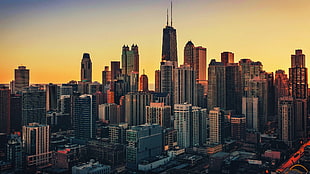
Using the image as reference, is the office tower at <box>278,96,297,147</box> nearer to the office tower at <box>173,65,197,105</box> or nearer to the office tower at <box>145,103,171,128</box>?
the office tower at <box>145,103,171,128</box>

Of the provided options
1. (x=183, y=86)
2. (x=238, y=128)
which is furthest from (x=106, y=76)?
(x=238, y=128)

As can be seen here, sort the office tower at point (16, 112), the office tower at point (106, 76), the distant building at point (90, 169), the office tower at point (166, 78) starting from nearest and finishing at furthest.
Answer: the distant building at point (90, 169), the office tower at point (16, 112), the office tower at point (166, 78), the office tower at point (106, 76)

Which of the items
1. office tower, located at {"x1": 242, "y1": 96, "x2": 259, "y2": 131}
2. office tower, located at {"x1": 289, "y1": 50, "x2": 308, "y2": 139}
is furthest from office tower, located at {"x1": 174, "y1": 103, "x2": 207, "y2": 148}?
office tower, located at {"x1": 289, "y1": 50, "x2": 308, "y2": 139}

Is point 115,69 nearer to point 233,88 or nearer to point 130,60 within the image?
point 130,60

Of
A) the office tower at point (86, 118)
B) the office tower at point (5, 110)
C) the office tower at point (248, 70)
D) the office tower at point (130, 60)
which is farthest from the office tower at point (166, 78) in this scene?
the office tower at point (5, 110)

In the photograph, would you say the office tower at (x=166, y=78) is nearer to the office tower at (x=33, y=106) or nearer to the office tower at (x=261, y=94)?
the office tower at (x=261, y=94)

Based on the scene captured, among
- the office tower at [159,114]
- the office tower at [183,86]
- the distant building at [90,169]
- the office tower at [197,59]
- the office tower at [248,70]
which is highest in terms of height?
the office tower at [197,59]

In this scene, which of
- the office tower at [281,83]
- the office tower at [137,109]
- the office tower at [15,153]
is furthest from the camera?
the office tower at [281,83]
